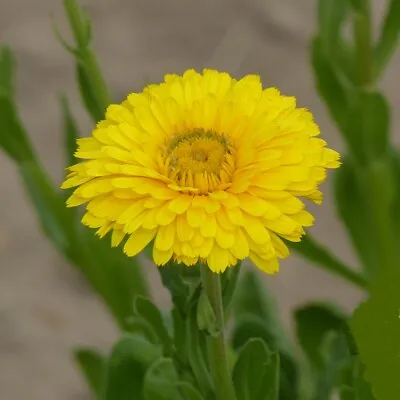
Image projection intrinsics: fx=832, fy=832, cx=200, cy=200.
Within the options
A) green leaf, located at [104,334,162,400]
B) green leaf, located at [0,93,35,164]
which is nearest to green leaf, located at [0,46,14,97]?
green leaf, located at [0,93,35,164]

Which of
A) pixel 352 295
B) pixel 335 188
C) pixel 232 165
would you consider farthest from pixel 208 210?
pixel 352 295

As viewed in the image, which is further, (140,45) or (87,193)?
(140,45)

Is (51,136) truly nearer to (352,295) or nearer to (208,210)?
(352,295)

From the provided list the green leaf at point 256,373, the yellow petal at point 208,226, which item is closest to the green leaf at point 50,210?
the green leaf at point 256,373

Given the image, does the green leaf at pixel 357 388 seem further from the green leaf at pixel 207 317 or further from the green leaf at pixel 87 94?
the green leaf at pixel 87 94

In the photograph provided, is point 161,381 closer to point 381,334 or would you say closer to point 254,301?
point 381,334

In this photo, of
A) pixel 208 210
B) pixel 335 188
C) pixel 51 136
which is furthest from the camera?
pixel 51 136

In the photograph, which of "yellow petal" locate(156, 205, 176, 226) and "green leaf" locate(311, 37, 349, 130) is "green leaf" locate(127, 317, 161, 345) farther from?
"green leaf" locate(311, 37, 349, 130)
